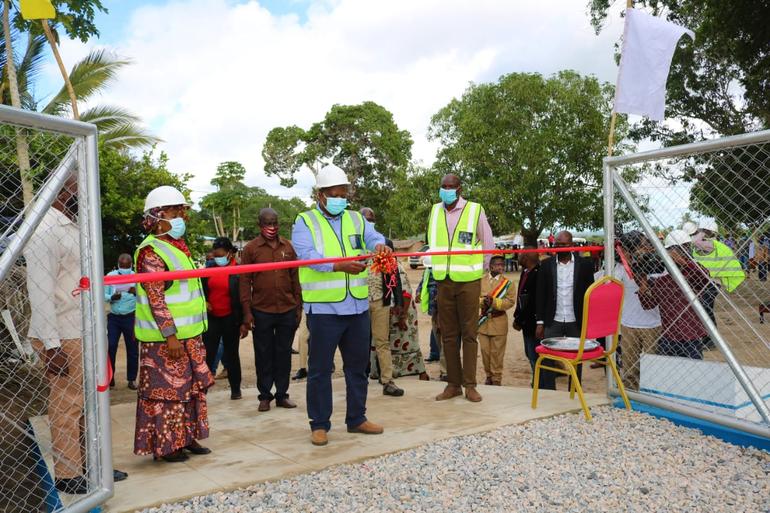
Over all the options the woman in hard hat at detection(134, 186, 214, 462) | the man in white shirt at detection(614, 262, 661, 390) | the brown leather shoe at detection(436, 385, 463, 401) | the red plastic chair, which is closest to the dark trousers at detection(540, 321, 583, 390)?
the man in white shirt at detection(614, 262, 661, 390)

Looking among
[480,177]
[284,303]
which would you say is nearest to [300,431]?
[284,303]

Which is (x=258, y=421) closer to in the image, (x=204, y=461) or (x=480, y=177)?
(x=204, y=461)

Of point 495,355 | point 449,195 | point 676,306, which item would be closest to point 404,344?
point 495,355

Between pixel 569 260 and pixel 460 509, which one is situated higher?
pixel 569 260

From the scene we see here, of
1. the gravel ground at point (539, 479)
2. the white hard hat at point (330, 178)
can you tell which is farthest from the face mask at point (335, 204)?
the gravel ground at point (539, 479)

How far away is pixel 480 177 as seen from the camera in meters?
26.4

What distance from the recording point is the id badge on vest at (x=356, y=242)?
4.79 meters

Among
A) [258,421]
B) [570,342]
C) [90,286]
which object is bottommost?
[258,421]

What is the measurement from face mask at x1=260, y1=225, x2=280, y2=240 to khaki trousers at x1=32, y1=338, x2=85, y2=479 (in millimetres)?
2698

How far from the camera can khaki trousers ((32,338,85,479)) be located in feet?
11.8

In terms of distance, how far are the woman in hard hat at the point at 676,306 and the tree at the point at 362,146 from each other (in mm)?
33549

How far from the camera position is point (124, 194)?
49.5 ft

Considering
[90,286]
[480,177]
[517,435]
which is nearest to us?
[90,286]

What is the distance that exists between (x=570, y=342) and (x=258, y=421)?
8.85 feet
